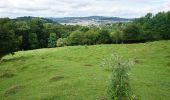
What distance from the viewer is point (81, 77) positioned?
4484 centimetres

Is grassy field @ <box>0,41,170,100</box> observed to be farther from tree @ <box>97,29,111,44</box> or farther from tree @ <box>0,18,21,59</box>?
tree @ <box>97,29,111,44</box>

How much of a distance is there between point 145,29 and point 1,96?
89062 millimetres

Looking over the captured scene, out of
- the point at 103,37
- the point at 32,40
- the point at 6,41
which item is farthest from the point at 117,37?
the point at 6,41

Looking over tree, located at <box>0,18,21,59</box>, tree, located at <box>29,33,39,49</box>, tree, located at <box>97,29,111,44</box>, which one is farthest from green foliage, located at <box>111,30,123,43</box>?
tree, located at <box>0,18,21,59</box>

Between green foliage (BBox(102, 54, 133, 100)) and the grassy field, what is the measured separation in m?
6.05

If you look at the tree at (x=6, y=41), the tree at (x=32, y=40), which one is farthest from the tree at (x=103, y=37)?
the tree at (x=6, y=41)

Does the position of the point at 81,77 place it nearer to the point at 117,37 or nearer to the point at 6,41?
the point at 6,41

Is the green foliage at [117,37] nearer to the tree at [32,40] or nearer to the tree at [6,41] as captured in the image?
the tree at [32,40]

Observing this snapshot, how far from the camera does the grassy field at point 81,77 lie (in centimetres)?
3697

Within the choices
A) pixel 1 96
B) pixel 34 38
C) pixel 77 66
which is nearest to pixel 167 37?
pixel 34 38

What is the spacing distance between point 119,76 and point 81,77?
57.3 ft

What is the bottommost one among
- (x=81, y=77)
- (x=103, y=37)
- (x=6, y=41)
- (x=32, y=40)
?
(x=32, y=40)

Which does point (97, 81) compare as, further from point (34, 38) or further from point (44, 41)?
point (44, 41)

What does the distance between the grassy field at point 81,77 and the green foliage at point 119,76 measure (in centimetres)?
605
